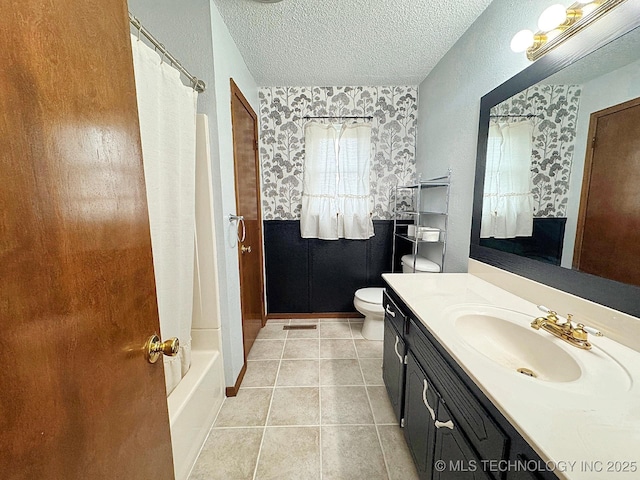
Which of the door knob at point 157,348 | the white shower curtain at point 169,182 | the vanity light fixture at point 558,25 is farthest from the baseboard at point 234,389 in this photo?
the vanity light fixture at point 558,25

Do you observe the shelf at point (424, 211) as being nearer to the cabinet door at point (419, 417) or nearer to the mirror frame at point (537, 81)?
the mirror frame at point (537, 81)

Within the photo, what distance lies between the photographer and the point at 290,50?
6.27ft

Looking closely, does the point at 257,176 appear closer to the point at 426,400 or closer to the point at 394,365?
the point at 394,365

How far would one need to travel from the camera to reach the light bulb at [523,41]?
1154 millimetres

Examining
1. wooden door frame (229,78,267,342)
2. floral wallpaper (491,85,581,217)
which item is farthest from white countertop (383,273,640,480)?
wooden door frame (229,78,267,342)

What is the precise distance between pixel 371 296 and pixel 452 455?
5.06 feet

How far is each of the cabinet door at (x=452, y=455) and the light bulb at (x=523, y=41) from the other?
61.0 inches

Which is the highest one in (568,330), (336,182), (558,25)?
(558,25)

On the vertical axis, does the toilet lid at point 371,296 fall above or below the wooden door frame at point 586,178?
below

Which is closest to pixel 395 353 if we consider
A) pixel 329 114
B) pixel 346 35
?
pixel 346 35

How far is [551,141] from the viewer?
1112mm

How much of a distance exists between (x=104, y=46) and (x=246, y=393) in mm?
1903

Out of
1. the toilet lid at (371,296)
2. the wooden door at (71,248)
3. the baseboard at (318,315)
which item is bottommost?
the baseboard at (318,315)

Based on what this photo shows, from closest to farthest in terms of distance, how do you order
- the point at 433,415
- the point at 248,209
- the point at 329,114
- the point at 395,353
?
1. the point at 433,415
2. the point at 395,353
3. the point at 248,209
4. the point at 329,114
